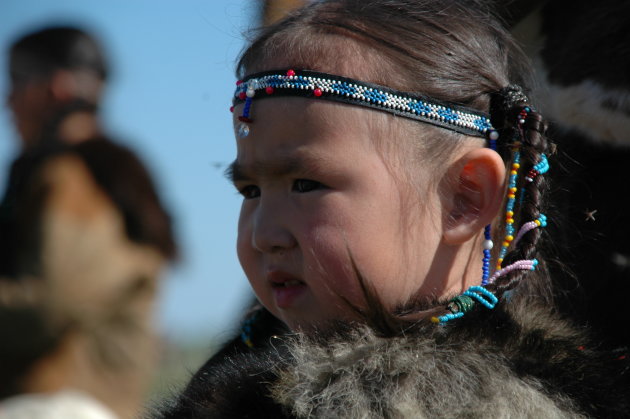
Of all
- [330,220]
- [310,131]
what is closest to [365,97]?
[310,131]

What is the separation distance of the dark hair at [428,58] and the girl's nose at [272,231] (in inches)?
11.9

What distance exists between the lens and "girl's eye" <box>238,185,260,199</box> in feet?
6.16

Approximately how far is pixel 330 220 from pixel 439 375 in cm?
40

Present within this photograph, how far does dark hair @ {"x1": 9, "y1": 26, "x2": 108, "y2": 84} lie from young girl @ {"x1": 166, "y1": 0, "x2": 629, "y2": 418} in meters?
2.77

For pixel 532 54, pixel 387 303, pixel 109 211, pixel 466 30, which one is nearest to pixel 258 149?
pixel 387 303

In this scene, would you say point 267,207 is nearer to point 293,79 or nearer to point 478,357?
point 293,79

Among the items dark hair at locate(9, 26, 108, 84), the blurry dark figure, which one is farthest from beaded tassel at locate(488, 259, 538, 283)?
dark hair at locate(9, 26, 108, 84)

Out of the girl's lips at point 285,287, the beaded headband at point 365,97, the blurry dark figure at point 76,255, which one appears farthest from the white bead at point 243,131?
the blurry dark figure at point 76,255

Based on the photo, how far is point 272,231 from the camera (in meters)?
1.73

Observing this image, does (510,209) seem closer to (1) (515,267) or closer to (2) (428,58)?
(1) (515,267)

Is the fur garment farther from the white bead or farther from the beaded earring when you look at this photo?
the white bead

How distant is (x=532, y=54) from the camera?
2.04m

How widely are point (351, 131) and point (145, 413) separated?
680 mm

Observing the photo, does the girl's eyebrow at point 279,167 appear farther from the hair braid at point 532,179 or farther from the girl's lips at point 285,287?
the hair braid at point 532,179
